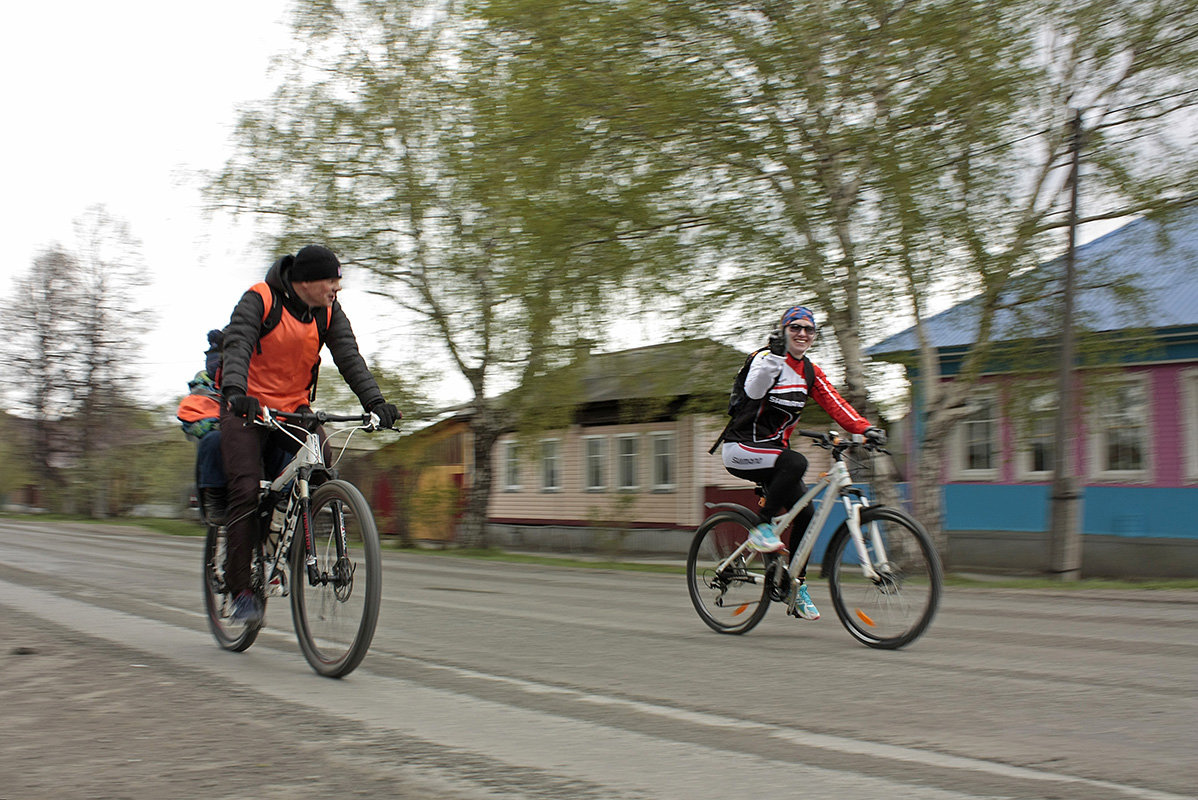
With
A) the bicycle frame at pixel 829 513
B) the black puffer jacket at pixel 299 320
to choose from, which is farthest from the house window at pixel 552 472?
the black puffer jacket at pixel 299 320

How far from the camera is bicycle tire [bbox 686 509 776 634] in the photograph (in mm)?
6910

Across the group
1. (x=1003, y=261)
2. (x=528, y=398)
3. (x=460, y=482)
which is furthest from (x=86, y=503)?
(x=1003, y=261)

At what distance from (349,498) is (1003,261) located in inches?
453

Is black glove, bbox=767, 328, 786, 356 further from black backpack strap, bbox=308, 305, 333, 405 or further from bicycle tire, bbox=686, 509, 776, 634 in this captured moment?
black backpack strap, bbox=308, 305, 333, 405

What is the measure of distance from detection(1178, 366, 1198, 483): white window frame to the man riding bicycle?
19.2 meters

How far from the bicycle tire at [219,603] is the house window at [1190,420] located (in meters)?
19.4

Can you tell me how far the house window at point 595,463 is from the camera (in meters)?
35.1

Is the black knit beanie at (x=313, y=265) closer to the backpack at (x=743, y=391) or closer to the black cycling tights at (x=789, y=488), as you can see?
the backpack at (x=743, y=391)

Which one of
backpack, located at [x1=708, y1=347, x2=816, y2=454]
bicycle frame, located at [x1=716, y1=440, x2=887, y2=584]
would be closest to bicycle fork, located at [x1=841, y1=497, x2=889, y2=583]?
bicycle frame, located at [x1=716, y1=440, x2=887, y2=584]

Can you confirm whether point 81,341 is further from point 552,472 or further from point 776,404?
point 776,404

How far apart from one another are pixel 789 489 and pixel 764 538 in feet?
1.09

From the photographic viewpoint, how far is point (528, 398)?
73.2ft

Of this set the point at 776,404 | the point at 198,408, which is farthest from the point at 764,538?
the point at 198,408

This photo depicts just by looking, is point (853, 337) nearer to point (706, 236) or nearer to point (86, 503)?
point (706, 236)
